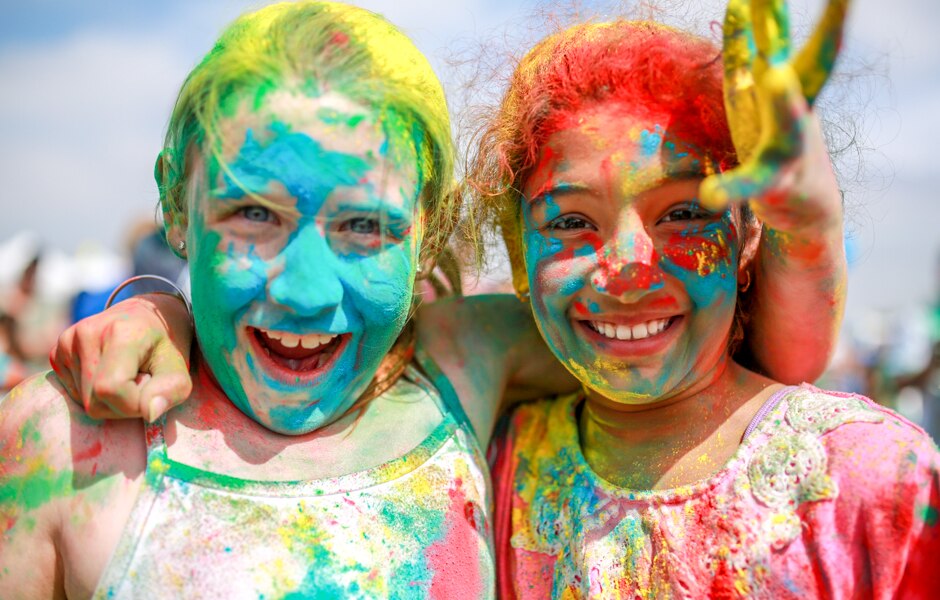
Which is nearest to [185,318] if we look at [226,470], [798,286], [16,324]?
[226,470]

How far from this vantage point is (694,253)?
200 centimetres

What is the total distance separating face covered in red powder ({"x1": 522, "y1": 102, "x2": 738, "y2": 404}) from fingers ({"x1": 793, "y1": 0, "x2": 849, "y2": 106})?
1.60 ft

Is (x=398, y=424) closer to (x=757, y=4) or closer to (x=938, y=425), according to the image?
(x=757, y=4)

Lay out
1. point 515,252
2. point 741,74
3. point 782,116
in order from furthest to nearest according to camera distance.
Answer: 1. point 515,252
2. point 741,74
3. point 782,116

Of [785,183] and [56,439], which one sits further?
[56,439]

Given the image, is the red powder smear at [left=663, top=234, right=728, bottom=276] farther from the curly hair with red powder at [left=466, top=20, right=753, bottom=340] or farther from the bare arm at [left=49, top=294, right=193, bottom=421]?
the bare arm at [left=49, top=294, right=193, bottom=421]

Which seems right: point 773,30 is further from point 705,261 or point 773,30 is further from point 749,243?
point 749,243

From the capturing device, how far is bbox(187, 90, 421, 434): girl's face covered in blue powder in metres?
1.88

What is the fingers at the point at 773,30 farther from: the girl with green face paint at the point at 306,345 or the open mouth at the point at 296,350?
the open mouth at the point at 296,350

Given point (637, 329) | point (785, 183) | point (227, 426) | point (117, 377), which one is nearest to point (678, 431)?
point (637, 329)

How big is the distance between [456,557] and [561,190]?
898 mm

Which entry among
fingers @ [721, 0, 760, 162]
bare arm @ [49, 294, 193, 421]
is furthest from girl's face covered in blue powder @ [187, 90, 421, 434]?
fingers @ [721, 0, 760, 162]

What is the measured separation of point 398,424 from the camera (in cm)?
218

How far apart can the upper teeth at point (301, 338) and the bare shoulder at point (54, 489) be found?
0.39 meters
